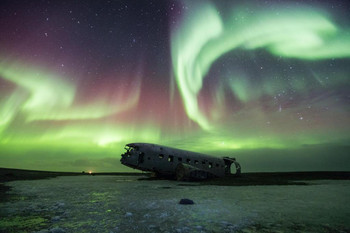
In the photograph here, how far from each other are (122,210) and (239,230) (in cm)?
438

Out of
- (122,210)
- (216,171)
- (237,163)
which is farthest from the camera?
(237,163)

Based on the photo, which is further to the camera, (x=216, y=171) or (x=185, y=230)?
(x=216, y=171)

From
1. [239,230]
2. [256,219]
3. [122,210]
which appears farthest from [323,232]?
[122,210]

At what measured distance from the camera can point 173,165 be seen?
2655 centimetres

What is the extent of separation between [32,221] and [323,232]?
7984 mm

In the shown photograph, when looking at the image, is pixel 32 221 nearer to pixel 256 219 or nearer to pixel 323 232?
pixel 256 219

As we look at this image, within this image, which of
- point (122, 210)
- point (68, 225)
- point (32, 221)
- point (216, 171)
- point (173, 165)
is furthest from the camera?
point (216, 171)

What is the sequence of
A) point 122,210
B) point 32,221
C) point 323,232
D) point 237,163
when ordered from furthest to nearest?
point 237,163 → point 122,210 → point 32,221 → point 323,232

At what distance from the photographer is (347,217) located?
653 cm

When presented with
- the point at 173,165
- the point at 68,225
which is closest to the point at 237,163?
the point at 173,165

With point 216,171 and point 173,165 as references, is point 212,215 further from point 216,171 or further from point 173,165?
point 216,171

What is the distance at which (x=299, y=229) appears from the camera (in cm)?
518

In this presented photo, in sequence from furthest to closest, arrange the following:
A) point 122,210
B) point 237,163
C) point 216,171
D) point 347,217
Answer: point 237,163 → point 216,171 → point 122,210 → point 347,217

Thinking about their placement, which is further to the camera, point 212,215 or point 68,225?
point 212,215
